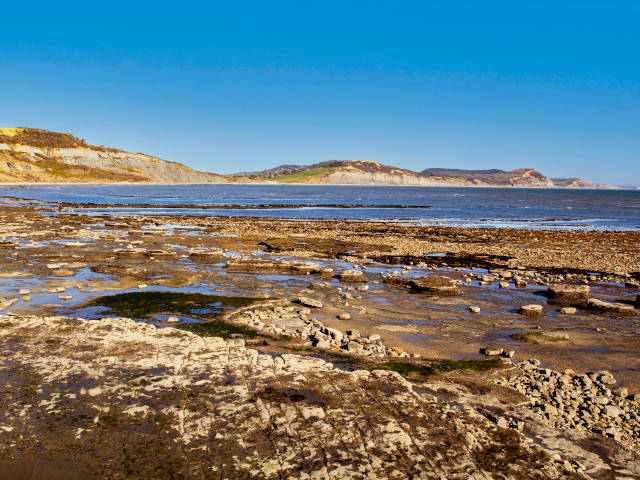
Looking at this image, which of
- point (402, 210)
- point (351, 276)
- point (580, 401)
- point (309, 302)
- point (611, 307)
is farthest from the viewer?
point (402, 210)

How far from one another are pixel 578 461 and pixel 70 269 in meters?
19.2

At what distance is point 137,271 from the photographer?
19.6m

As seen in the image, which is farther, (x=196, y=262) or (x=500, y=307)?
(x=196, y=262)

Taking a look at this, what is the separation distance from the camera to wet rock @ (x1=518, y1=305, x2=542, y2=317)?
572 inches

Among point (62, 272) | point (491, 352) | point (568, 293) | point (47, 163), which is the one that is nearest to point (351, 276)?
point (568, 293)

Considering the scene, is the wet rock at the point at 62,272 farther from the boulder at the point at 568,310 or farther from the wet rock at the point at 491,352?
the boulder at the point at 568,310

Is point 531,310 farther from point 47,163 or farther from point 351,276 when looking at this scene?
point 47,163

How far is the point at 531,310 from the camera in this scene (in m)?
14.6

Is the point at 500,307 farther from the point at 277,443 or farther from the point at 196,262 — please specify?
the point at 196,262

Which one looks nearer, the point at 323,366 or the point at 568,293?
the point at 323,366

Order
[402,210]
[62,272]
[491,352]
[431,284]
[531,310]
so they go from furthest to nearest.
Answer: [402,210], [62,272], [431,284], [531,310], [491,352]

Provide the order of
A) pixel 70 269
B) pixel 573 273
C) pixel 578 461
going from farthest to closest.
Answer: pixel 573 273 → pixel 70 269 → pixel 578 461

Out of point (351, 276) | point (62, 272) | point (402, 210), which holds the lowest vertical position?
point (402, 210)

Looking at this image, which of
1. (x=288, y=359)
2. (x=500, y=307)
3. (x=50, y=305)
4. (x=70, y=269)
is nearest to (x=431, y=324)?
(x=500, y=307)
